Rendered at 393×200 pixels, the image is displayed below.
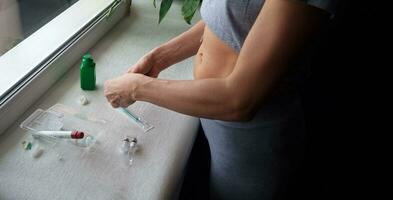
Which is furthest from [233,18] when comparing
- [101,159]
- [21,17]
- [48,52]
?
[21,17]

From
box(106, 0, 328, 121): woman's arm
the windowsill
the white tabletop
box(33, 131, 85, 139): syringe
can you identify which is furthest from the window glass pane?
box(106, 0, 328, 121): woman's arm

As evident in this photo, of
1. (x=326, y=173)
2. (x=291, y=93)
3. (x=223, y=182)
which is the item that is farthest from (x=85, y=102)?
(x=326, y=173)

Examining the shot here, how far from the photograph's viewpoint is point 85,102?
34.8 inches

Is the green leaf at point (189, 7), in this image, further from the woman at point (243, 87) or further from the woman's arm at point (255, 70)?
the woman's arm at point (255, 70)

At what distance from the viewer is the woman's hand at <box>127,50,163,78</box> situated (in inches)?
33.8

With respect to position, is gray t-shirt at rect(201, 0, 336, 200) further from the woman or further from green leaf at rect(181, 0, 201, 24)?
green leaf at rect(181, 0, 201, 24)

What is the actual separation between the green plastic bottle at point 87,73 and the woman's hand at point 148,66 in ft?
0.35

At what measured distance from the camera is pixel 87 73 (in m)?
0.91

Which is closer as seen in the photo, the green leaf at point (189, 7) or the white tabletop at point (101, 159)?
the white tabletop at point (101, 159)

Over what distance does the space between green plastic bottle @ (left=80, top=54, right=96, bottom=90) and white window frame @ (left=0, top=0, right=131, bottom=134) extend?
0.28 feet

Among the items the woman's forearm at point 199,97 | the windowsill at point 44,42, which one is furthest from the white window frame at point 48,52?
the woman's forearm at point 199,97

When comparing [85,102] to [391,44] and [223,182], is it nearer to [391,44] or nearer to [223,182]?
[223,182]

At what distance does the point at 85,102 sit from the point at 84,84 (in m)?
0.07

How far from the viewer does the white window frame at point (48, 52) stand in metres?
0.80
